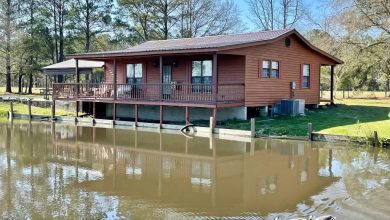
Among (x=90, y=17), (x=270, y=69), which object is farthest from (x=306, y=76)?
(x=90, y=17)

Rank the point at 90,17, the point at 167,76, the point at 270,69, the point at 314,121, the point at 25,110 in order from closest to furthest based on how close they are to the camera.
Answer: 1. the point at 314,121
2. the point at 270,69
3. the point at 167,76
4. the point at 25,110
5. the point at 90,17

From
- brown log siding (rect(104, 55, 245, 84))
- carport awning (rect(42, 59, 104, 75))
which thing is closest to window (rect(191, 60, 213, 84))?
brown log siding (rect(104, 55, 245, 84))

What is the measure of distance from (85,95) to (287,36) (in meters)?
12.0

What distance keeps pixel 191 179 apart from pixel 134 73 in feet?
54.7

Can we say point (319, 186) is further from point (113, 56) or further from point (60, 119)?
point (60, 119)

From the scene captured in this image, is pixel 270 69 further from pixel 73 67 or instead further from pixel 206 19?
pixel 206 19

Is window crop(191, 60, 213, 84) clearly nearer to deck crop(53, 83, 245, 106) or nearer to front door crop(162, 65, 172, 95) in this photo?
deck crop(53, 83, 245, 106)

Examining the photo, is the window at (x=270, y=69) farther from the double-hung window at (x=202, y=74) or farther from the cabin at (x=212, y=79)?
the double-hung window at (x=202, y=74)

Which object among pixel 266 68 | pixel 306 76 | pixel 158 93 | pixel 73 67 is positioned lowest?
pixel 158 93

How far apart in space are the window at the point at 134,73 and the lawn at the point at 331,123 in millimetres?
7655

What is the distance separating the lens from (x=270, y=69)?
910 inches

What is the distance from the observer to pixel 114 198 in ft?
29.3

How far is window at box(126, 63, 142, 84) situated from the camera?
26406 mm

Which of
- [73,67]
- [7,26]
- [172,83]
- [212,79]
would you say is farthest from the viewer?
[7,26]
